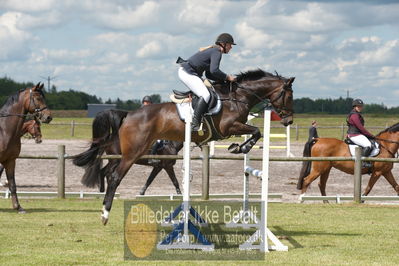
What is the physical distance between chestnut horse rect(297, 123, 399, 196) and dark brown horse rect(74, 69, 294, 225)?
240 inches

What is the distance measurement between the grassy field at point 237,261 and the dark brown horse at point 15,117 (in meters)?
1.01

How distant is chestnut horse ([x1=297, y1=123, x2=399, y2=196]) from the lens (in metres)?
16.6

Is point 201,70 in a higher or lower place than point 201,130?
higher

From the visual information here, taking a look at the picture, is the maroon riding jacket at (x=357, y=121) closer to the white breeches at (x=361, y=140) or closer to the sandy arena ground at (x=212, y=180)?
the white breeches at (x=361, y=140)

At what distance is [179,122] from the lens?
10180 mm

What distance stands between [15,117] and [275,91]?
5.01 metres

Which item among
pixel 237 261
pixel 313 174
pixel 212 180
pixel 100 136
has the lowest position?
pixel 212 180

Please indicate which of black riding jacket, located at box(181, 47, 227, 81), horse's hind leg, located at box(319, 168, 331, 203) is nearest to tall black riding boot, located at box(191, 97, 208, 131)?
black riding jacket, located at box(181, 47, 227, 81)

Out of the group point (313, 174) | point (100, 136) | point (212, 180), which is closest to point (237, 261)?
point (100, 136)

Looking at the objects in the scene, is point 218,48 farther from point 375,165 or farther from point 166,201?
point 375,165

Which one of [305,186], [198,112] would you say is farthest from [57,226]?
[305,186]

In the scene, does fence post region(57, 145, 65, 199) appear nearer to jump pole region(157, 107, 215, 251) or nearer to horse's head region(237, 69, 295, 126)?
horse's head region(237, 69, 295, 126)

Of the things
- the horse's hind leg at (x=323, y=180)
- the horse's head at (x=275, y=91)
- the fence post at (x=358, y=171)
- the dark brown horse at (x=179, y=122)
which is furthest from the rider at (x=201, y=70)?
the horse's hind leg at (x=323, y=180)

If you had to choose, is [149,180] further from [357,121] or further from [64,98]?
[64,98]
